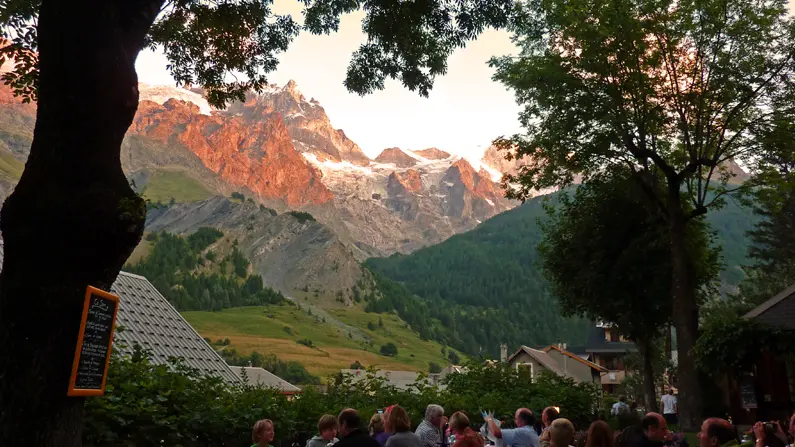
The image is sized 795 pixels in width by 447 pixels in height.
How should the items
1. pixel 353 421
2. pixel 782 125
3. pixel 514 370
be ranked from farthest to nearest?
pixel 514 370, pixel 782 125, pixel 353 421

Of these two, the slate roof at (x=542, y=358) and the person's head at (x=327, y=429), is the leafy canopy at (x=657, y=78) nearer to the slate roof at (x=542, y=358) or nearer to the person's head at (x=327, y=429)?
the person's head at (x=327, y=429)

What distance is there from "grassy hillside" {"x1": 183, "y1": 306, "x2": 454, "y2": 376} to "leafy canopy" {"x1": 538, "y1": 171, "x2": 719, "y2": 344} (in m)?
121

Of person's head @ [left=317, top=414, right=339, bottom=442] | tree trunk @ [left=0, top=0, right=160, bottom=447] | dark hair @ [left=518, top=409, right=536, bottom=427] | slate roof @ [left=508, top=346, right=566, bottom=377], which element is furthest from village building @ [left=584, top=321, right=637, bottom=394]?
tree trunk @ [left=0, top=0, right=160, bottom=447]

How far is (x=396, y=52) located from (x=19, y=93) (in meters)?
5.85

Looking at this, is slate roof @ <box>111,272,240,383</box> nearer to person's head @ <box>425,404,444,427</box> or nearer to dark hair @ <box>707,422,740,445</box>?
person's head @ <box>425,404,444,427</box>

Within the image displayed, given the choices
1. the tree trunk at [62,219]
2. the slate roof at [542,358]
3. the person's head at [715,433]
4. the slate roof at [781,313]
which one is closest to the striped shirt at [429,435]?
the person's head at [715,433]

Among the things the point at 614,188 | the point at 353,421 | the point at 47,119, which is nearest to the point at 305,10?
the point at 47,119

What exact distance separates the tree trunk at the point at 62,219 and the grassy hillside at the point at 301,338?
143017 mm

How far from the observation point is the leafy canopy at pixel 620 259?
2752 cm

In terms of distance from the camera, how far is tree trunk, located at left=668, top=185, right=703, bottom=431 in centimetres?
1988

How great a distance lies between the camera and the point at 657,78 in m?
22.7

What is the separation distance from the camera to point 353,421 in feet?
23.5

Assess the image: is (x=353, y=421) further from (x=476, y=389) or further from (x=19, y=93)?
(x=476, y=389)

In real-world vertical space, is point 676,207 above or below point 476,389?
above
